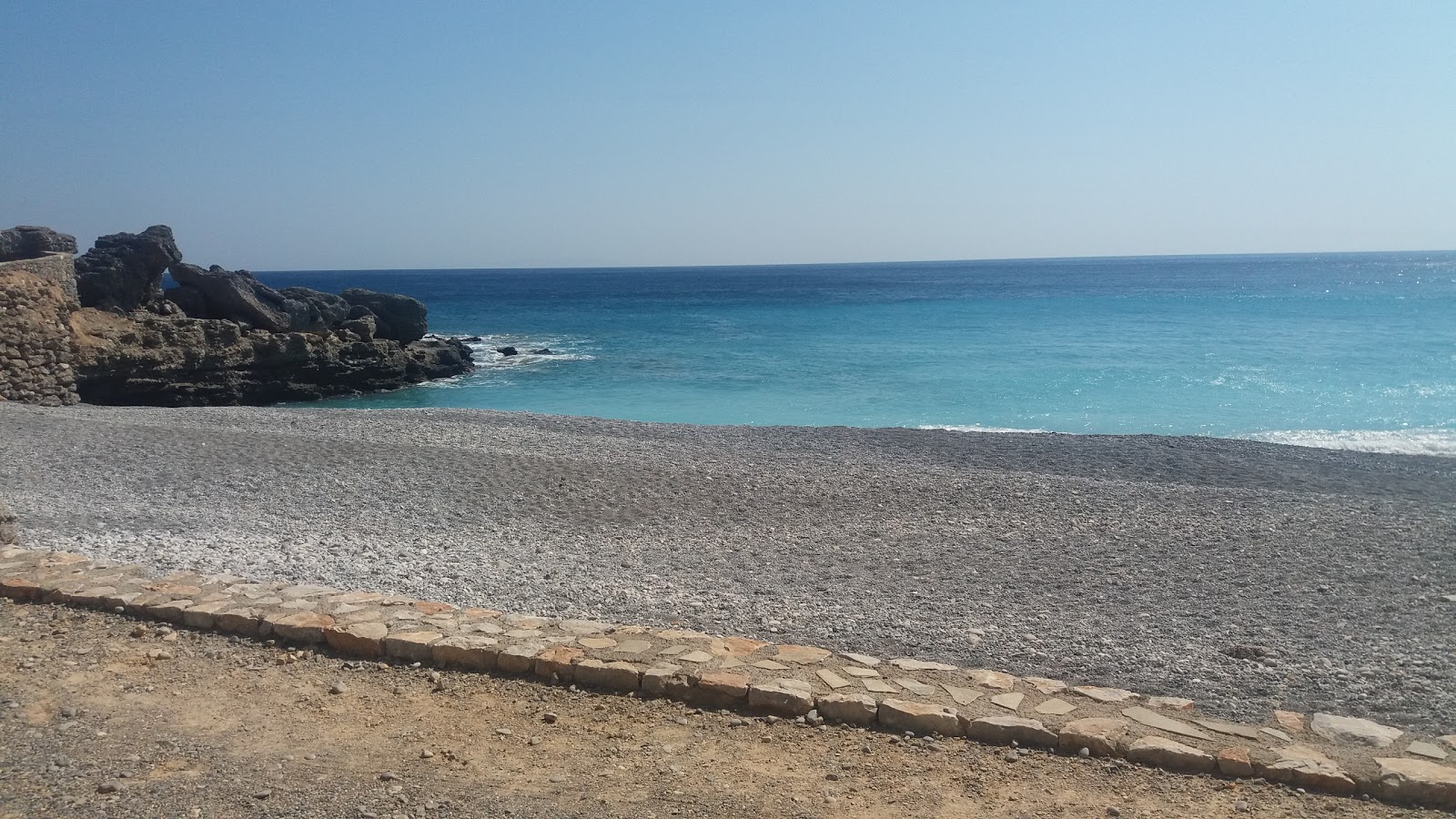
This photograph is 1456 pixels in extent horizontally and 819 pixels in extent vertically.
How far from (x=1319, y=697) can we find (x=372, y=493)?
29.8ft

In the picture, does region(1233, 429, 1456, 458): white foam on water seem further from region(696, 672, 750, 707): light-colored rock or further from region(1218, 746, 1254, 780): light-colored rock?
region(696, 672, 750, 707): light-colored rock

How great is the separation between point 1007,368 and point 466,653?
2861cm

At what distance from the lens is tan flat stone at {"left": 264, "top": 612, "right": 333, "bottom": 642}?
5.66 meters

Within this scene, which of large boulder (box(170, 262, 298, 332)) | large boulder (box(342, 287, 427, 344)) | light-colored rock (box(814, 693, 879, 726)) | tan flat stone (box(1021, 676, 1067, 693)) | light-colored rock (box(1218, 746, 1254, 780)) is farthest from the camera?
large boulder (box(342, 287, 427, 344))

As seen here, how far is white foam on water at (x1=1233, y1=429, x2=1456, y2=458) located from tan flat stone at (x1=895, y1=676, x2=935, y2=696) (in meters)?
14.9

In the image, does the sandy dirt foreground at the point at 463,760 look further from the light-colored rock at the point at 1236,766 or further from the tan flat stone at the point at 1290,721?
the tan flat stone at the point at 1290,721

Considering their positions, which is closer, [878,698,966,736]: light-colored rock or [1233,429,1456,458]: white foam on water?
[878,698,966,736]: light-colored rock

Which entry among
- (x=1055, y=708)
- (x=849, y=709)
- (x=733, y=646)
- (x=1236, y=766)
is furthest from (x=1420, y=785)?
(x=733, y=646)

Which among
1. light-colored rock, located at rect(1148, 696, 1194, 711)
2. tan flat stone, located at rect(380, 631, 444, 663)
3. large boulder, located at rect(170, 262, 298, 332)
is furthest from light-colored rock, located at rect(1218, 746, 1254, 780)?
large boulder, located at rect(170, 262, 298, 332)

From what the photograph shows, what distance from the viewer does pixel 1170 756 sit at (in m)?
4.37

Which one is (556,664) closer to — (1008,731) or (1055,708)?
(1008,731)

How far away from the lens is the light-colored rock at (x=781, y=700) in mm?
4852

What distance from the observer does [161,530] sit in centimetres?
870

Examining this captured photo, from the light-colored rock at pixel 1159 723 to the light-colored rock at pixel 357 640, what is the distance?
161 inches
